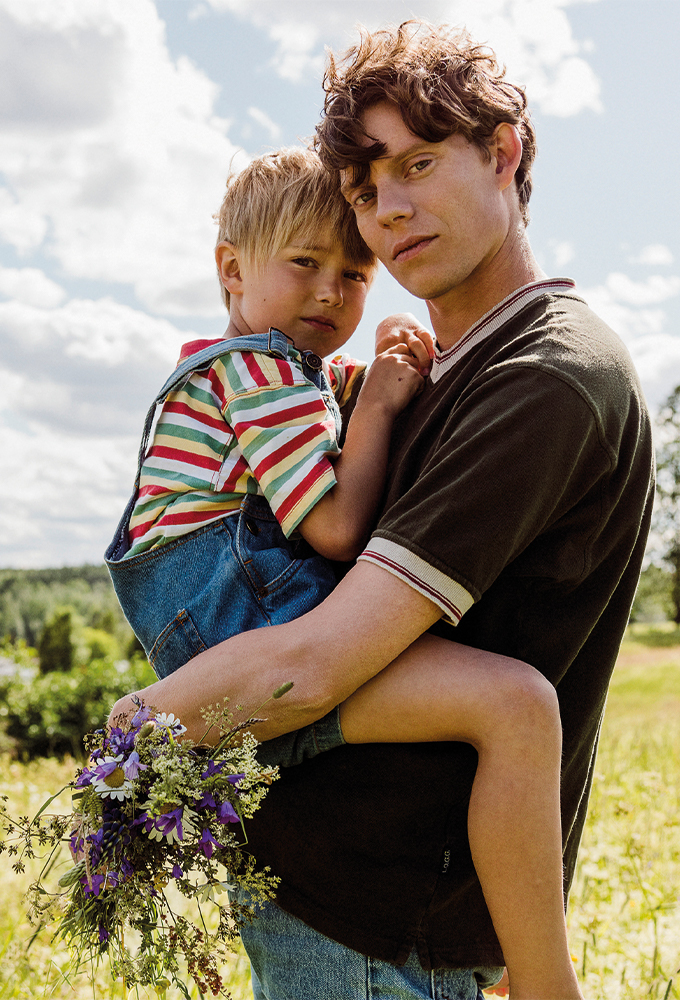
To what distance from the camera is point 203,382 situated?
221cm

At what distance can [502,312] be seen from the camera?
2.03 m

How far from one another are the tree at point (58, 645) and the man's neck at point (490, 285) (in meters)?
18.0

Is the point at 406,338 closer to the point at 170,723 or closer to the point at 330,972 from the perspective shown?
the point at 170,723

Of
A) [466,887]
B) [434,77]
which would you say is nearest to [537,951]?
[466,887]

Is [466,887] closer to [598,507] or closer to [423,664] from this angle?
[423,664]

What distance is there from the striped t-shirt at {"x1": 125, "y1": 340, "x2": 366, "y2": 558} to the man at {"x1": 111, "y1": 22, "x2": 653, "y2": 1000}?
0.75 feet

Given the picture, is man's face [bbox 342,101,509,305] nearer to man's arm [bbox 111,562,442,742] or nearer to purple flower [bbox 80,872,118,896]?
man's arm [bbox 111,562,442,742]

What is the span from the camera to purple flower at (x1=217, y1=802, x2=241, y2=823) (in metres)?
1.47

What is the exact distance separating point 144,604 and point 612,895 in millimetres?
3099

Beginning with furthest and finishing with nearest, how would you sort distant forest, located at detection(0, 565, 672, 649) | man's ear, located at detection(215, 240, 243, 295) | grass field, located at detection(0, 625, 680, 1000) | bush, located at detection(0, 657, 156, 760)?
1. distant forest, located at detection(0, 565, 672, 649)
2. bush, located at detection(0, 657, 156, 760)
3. grass field, located at detection(0, 625, 680, 1000)
4. man's ear, located at detection(215, 240, 243, 295)

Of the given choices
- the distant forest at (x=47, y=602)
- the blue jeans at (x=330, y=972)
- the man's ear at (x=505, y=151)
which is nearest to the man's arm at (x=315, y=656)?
the blue jeans at (x=330, y=972)

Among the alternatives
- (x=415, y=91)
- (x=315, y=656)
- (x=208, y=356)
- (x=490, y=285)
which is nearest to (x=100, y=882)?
(x=315, y=656)

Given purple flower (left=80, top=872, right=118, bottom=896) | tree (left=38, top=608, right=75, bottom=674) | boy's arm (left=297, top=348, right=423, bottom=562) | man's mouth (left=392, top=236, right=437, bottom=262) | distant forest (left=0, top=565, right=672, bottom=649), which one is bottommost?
distant forest (left=0, top=565, right=672, bottom=649)

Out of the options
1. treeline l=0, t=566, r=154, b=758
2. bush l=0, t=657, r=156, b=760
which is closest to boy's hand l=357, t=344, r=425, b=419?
treeline l=0, t=566, r=154, b=758
